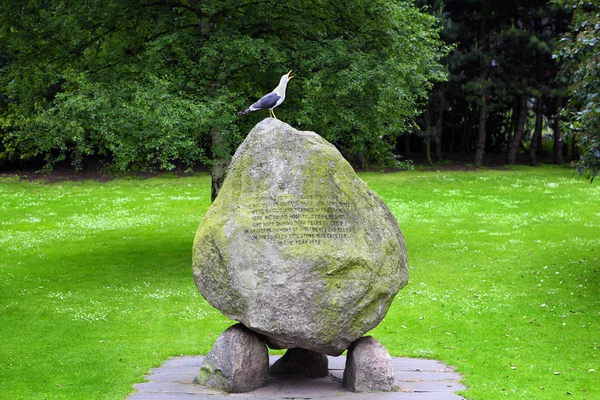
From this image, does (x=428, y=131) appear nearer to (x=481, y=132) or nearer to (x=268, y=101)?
(x=481, y=132)

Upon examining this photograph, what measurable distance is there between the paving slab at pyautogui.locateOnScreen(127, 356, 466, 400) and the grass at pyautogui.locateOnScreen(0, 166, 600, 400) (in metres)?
0.35

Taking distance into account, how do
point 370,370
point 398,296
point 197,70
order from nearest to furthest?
point 370,370, point 398,296, point 197,70

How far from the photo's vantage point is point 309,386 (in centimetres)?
1199

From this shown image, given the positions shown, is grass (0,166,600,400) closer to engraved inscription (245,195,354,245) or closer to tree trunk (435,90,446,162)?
engraved inscription (245,195,354,245)

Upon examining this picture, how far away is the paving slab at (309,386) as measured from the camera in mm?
11281

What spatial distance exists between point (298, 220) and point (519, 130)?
135ft

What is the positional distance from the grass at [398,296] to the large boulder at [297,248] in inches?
95.2

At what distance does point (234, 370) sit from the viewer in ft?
37.4

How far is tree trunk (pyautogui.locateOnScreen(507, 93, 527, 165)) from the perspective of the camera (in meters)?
48.3

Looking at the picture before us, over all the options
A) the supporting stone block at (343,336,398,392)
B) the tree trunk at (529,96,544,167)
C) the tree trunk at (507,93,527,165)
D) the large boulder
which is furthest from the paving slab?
the tree trunk at (529,96,544,167)

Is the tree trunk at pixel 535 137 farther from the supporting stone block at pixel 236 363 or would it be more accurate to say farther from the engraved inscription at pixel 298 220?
the supporting stone block at pixel 236 363

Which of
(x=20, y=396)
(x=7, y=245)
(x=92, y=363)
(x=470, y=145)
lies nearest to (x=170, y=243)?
(x=7, y=245)

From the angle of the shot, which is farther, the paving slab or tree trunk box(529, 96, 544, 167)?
tree trunk box(529, 96, 544, 167)

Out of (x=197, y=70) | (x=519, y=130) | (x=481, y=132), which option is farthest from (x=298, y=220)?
(x=519, y=130)
